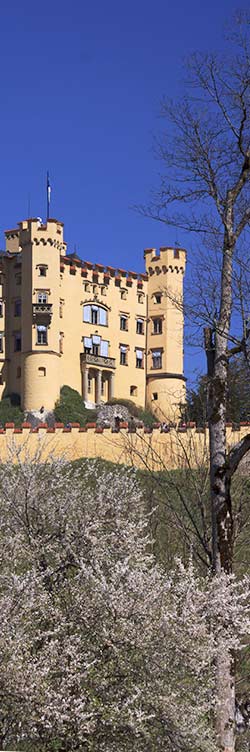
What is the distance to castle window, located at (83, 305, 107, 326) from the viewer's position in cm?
6731

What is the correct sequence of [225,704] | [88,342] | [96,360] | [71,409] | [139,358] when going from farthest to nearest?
[139,358]
[88,342]
[96,360]
[71,409]
[225,704]

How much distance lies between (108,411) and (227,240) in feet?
171

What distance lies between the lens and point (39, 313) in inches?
2486

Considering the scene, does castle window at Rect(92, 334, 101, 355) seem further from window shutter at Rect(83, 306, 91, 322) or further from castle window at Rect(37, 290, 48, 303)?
castle window at Rect(37, 290, 48, 303)

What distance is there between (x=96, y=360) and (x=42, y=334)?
4294mm

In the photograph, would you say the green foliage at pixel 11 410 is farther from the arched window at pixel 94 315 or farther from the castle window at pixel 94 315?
the castle window at pixel 94 315

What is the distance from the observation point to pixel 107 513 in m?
13.1

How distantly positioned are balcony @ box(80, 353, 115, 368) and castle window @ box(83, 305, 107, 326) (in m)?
2.21

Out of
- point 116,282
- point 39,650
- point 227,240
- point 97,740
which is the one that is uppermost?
point 116,282

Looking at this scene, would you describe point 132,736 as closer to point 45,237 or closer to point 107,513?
point 107,513

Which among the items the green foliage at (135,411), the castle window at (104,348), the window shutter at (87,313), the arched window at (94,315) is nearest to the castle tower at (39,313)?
the window shutter at (87,313)

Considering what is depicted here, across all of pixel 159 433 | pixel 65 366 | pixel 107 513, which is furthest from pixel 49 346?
pixel 107 513

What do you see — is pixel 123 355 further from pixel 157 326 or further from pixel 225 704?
pixel 225 704

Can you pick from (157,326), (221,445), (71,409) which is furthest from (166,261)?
(221,445)
